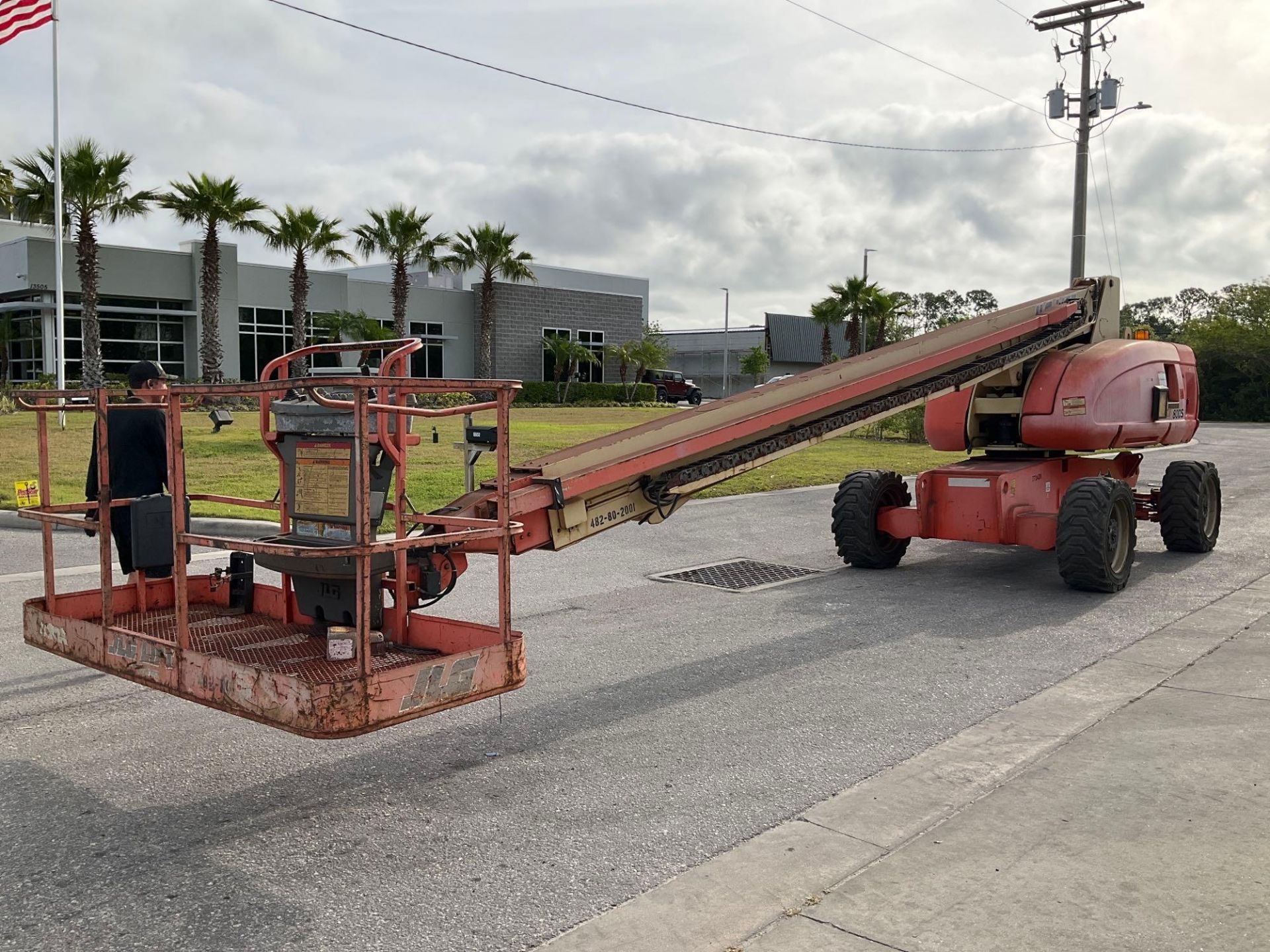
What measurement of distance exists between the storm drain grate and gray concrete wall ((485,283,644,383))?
42.6 metres

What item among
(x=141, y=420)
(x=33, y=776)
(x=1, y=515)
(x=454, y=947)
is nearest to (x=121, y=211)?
(x=1, y=515)

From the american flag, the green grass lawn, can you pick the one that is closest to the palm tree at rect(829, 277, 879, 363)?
the green grass lawn

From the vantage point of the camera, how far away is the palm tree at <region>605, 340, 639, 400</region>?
185ft

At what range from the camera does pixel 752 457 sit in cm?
712

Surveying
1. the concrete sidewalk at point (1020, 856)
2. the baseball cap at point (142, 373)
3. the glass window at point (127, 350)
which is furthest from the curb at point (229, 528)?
the glass window at point (127, 350)

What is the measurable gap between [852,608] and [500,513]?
4681 mm

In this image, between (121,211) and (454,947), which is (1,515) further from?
(121,211)

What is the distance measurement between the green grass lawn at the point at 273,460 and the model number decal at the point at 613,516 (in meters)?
5.67

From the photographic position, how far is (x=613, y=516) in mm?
6227

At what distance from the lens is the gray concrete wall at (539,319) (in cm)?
5350

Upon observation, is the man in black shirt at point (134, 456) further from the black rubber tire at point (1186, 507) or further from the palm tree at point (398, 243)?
the palm tree at point (398, 243)

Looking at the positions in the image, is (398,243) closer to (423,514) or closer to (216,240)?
(216,240)

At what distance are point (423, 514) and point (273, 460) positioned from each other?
42.8ft

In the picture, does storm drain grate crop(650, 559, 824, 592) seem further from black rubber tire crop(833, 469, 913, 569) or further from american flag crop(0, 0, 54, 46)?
american flag crop(0, 0, 54, 46)
